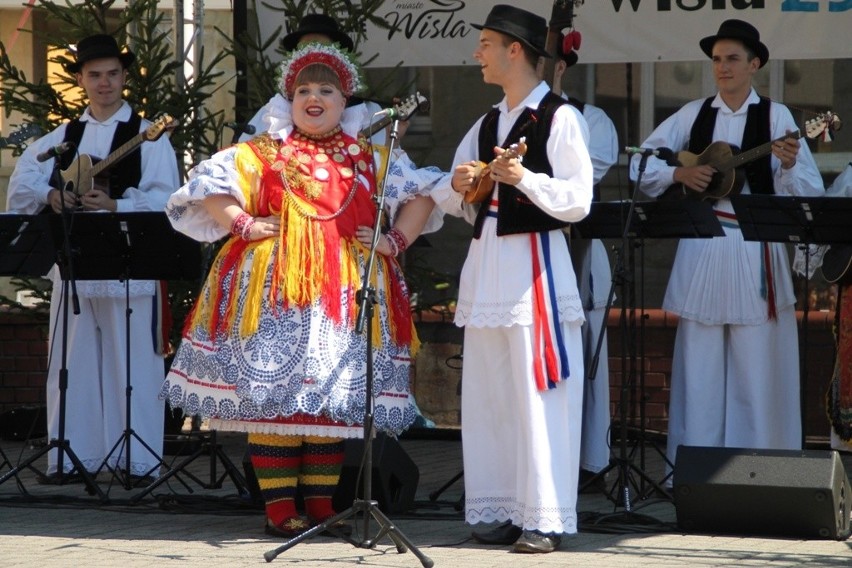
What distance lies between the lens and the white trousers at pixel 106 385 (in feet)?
27.8

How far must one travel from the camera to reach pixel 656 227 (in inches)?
277

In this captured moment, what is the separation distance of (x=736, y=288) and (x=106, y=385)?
139 inches

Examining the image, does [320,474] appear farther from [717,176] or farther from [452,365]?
[452,365]

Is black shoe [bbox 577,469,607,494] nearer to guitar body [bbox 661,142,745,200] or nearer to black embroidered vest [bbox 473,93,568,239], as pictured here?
guitar body [bbox 661,142,745,200]

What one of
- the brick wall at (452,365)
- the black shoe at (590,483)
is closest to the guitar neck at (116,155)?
the brick wall at (452,365)

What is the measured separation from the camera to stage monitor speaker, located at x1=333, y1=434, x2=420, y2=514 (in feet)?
22.7

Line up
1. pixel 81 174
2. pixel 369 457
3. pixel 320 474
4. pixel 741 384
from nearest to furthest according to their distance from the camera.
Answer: pixel 369 457
pixel 320 474
pixel 741 384
pixel 81 174

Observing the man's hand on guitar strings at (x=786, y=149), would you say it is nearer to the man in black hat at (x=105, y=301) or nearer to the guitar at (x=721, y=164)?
the guitar at (x=721, y=164)

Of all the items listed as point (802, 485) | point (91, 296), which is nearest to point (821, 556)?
point (802, 485)

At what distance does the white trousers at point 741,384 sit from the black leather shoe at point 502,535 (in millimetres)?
1820

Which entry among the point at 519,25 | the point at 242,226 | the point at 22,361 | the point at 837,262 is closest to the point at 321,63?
the point at 242,226

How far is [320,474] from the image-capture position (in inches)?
257

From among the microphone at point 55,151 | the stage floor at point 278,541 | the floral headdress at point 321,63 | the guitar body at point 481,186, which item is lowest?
the stage floor at point 278,541

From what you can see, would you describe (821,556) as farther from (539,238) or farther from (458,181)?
(458,181)
